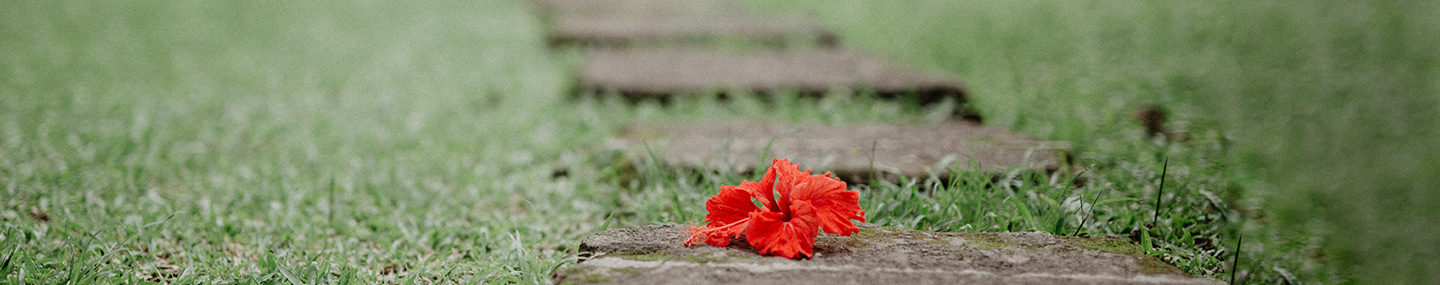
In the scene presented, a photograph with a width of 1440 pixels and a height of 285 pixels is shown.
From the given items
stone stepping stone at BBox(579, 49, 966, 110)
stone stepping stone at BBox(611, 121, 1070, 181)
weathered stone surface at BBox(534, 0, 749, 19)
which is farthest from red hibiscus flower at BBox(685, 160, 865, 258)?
weathered stone surface at BBox(534, 0, 749, 19)

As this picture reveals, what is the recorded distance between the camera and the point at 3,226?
1.35 metres

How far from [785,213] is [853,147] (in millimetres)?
759

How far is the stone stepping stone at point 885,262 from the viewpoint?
1.01m

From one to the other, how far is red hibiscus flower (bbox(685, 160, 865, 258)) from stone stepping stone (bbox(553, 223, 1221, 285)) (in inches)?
0.8

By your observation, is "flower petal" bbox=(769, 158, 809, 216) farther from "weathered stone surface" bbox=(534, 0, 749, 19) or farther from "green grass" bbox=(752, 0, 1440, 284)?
"weathered stone surface" bbox=(534, 0, 749, 19)

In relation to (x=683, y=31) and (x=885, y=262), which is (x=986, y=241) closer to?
(x=885, y=262)

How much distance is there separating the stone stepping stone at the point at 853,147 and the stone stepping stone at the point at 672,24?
55.2 inches

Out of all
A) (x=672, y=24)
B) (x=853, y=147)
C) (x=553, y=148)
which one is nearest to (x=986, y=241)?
(x=853, y=147)

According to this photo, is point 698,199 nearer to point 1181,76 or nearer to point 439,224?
point 439,224

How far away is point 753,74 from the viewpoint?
274 cm

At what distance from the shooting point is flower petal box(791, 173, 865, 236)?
3.50ft

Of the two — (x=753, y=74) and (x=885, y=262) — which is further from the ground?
(x=753, y=74)

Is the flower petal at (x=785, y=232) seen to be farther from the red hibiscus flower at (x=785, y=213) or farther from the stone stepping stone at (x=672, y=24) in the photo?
the stone stepping stone at (x=672, y=24)

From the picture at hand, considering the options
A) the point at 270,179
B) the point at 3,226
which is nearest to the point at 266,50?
the point at 270,179
